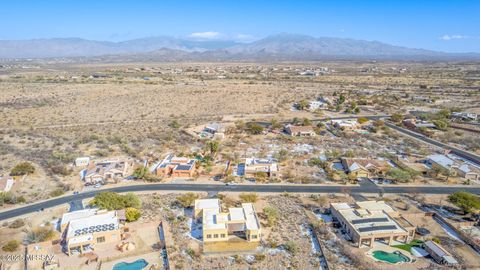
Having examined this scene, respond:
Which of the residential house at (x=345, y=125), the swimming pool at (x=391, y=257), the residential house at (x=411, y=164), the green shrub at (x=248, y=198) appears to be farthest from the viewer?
the residential house at (x=345, y=125)

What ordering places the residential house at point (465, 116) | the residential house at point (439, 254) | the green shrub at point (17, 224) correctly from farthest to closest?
the residential house at point (465, 116) → the green shrub at point (17, 224) → the residential house at point (439, 254)

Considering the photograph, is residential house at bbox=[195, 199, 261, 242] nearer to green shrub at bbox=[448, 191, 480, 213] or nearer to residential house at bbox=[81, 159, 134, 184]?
residential house at bbox=[81, 159, 134, 184]

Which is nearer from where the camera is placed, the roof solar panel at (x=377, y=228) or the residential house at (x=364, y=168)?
the roof solar panel at (x=377, y=228)

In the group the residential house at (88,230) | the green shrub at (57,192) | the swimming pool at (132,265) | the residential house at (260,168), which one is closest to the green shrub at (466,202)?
the residential house at (260,168)

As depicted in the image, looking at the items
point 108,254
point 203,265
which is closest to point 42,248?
point 108,254

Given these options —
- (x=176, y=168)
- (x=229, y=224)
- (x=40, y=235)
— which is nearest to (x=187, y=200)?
(x=229, y=224)

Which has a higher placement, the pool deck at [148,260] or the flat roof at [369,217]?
the flat roof at [369,217]

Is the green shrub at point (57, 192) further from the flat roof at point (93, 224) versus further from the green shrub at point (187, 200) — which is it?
the green shrub at point (187, 200)
